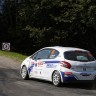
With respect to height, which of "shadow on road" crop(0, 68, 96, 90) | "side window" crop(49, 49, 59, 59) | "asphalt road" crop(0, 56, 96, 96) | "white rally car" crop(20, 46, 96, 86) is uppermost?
"side window" crop(49, 49, 59, 59)

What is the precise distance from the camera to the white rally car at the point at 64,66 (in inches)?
613

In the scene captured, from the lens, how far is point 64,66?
51.3ft

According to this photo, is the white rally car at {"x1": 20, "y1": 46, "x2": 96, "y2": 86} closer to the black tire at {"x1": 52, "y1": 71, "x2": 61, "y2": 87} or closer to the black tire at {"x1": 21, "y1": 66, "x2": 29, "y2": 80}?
the black tire at {"x1": 52, "y1": 71, "x2": 61, "y2": 87}

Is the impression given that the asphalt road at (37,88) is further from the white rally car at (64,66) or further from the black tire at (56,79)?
the white rally car at (64,66)

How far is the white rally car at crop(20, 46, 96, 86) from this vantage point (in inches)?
613

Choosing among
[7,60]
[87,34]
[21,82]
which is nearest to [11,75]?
[21,82]

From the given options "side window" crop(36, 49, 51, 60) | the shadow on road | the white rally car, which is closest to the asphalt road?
the shadow on road

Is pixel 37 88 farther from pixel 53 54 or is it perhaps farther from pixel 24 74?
pixel 24 74

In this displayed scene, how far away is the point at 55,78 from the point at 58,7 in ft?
76.0

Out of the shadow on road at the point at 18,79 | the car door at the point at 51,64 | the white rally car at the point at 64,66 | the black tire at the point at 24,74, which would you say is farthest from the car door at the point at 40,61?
the black tire at the point at 24,74

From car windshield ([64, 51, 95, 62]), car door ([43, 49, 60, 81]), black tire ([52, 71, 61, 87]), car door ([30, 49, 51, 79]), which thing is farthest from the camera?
car door ([30, 49, 51, 79])

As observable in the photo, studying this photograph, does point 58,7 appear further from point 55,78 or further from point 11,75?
point 55,78

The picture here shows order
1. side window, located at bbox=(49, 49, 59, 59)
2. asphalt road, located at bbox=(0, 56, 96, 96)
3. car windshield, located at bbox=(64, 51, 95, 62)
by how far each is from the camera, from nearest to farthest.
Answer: asphalt road, located at bbox=(0, 56, 96, 96), car windshield, located at bbox=(64, 51, 95, 62), side window, located at bbox=(49, 49, 59, 59)

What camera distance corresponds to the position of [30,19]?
41250 millimetres
